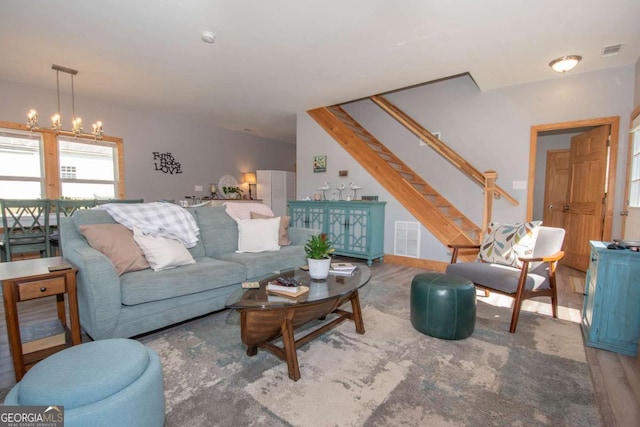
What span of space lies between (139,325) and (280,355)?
1026mm

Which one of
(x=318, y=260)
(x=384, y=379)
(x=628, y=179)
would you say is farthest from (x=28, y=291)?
(x=628, y=179)

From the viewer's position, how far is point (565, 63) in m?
3.38

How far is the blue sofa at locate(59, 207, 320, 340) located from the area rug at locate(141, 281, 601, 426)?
193mm

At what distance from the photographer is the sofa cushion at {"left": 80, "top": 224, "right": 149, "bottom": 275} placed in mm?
2113

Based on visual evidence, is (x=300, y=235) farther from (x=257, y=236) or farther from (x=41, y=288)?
(x=41, y=288)

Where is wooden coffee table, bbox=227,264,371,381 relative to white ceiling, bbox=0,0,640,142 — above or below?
below

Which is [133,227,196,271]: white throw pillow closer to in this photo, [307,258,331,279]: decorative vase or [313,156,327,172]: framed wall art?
[307,258,331,279]: decorative vase

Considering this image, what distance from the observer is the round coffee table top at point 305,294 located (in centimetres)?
165

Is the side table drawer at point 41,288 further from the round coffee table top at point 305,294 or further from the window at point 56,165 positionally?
the window at point 56,165

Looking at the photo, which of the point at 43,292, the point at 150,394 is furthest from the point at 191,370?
the point at 43,292

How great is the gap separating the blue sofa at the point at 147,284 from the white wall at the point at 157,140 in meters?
3.69

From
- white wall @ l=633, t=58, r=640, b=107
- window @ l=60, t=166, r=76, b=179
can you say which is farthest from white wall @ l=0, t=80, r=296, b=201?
white wall @ l=633, t=58, r=640, b=107

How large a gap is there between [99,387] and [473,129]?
5280 millimetres

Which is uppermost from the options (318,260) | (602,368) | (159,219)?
(159,219)
